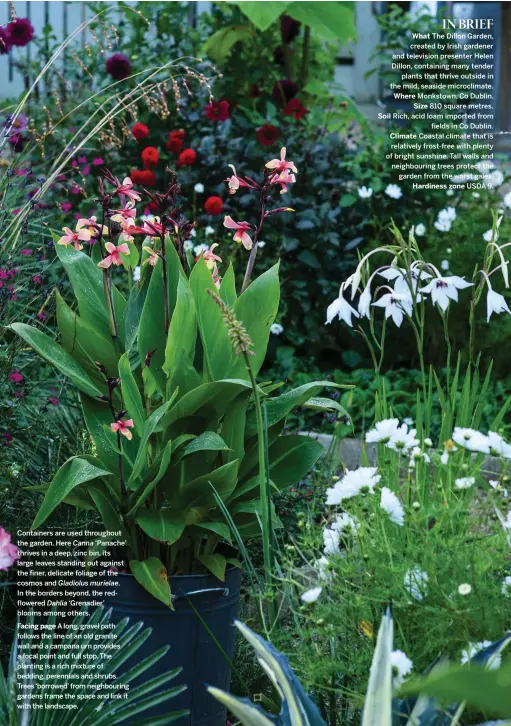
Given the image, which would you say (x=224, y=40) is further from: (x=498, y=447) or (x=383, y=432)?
(x=498, y=447)

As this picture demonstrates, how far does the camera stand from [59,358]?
209 cm

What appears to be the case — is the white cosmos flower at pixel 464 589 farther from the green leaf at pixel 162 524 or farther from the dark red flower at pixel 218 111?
the dark red flower at pixel 218 111

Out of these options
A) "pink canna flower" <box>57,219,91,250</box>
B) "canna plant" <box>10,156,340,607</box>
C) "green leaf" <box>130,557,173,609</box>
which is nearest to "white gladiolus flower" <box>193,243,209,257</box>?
"canna plant" <box>10,156,340,607</box>

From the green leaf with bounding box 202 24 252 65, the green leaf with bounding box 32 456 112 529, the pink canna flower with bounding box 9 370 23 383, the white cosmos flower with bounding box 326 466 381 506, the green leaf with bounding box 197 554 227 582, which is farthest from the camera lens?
the green leaf with bounding box 202 24 252 65

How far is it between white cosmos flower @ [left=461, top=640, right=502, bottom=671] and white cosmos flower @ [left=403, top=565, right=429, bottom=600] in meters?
0.11

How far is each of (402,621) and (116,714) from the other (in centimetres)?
58

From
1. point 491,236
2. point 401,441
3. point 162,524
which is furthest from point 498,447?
point 491,236

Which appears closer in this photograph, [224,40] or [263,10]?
[263,10]

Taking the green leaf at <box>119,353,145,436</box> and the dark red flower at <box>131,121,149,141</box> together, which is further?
the dark red flower at <box>131,121,149,141</box>

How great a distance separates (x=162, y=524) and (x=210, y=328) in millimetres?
444

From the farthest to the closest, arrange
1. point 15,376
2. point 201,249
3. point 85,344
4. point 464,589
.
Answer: point 15,376
point 201,249
point 85,344
point 464,589

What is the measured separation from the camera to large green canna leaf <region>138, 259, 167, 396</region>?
209cm

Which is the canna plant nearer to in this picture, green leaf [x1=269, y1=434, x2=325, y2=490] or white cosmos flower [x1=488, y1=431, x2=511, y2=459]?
green leaf [x1=269, y1=434, x2=325, y2=490]

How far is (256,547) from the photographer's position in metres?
2.82
